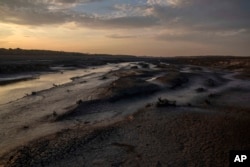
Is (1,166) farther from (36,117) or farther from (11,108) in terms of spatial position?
(11,108)

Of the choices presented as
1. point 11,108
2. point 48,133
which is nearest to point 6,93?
point 11,108

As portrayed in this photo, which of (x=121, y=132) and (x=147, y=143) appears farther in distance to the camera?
(x=121, y=132)

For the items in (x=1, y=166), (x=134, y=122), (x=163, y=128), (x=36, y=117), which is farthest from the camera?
(x=36, y=117)

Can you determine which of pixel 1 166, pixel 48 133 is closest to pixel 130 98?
pixel 48 133

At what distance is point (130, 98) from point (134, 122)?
5.82 metres

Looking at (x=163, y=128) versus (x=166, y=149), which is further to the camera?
(x=163, y=128)

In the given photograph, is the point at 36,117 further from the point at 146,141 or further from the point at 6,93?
the point at 6,93

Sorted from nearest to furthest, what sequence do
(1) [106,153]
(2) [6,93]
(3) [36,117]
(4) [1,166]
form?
(4) [1,166] < (1) [106,153] < (3) [36,117] < (2) [6,93]

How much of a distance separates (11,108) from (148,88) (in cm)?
889

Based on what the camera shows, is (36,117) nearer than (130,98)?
Yes

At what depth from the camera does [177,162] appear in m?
8.32

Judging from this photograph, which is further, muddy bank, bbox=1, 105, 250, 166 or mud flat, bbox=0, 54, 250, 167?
mud flat, bbox=0, 54, 250, 167

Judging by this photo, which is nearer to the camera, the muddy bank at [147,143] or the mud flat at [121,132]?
the muddy bank at [147,143]

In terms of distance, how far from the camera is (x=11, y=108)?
1648 cm
